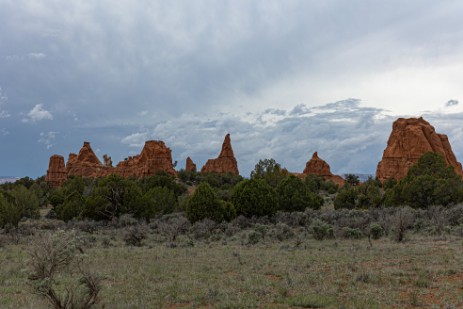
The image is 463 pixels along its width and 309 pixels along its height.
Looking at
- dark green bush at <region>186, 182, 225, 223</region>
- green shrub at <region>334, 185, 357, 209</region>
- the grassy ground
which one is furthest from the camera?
green shrub at <region>334, 185, 357, 209</region>

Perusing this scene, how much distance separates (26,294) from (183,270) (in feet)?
16.5

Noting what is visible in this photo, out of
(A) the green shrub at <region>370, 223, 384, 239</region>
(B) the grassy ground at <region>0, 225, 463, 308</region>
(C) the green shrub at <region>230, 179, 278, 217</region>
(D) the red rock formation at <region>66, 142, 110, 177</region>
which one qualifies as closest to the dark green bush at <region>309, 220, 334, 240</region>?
(A) the green shrub at <region>370, 223, 384, 239</region>

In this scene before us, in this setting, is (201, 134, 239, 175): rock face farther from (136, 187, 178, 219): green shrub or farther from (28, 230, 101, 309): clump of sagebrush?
(28, 230, 101, 309): clump of sagebrush

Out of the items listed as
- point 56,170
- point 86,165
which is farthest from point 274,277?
point 86,165

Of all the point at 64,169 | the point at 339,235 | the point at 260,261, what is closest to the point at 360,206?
the point at 339,235

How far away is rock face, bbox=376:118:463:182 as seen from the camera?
84.1 metres

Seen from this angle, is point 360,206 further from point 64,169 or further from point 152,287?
point 64,169

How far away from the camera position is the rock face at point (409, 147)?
84125mm

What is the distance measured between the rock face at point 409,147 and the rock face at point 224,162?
41.9m

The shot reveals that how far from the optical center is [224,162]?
4643 inches

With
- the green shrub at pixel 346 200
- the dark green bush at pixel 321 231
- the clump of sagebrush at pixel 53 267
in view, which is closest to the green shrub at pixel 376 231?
the dark green bush at pixel 321 231

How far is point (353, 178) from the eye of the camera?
291 feet

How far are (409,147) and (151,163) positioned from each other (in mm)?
57946

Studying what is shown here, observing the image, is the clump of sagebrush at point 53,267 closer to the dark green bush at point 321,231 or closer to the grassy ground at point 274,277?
the grassy ground at point 274,277
